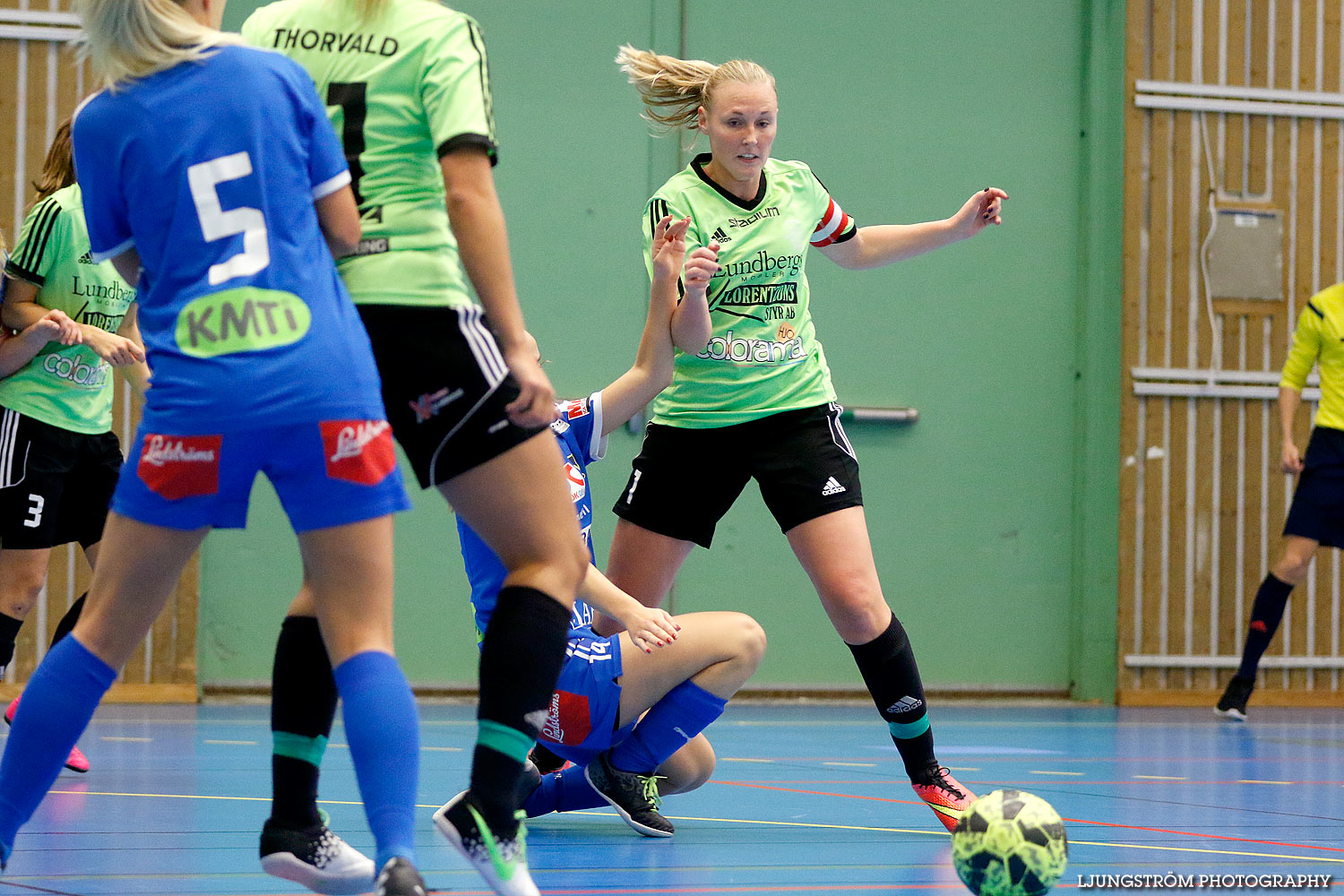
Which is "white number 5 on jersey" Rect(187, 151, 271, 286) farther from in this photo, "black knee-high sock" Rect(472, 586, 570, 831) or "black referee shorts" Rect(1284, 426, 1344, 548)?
"black referee shorts" Rect(1284, 426, 1344, 548)

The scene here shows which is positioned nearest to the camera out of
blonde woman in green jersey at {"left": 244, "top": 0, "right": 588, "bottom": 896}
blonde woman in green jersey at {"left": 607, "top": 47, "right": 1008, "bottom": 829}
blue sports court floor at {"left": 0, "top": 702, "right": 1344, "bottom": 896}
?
blonde woman in green jersey at {"left": 244, "top": 0, "right": 588, "bottom": 896}

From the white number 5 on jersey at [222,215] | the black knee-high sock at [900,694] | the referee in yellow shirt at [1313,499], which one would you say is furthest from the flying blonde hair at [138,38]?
the referee in yellow shirt at [1313,499]

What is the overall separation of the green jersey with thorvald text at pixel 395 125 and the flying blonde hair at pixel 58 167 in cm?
208

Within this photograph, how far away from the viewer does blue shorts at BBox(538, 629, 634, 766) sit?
3.38m

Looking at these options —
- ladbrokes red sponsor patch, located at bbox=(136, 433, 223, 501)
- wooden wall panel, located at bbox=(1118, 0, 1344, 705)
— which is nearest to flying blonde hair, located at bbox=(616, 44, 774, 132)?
ladbrokes red sponsor patch, located at bbox=(136, 433, 223, 501)

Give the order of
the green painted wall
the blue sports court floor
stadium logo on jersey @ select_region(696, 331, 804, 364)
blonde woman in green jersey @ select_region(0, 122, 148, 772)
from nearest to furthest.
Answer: the blue sports court floor → stadium logo on jersey @ select_region(696, 331, 804, 364) → blonde woman in green jersey @ select_region(0, 122, 148, 772) → the green painted wall

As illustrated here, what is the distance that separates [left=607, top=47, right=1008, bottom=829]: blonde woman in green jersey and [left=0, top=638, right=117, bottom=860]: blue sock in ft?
5.67

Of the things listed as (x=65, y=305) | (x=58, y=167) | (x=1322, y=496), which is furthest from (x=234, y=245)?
(x=1322, y=496)

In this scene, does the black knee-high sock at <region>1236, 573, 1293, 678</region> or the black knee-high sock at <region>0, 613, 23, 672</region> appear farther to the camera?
the black knee-high sock at <region>1236, 573, 1293, 678</region>

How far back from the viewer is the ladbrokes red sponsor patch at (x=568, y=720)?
11.1ft

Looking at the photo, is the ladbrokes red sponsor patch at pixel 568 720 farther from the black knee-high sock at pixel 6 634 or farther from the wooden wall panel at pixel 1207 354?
the wooden wall panel at pixel 1207 354

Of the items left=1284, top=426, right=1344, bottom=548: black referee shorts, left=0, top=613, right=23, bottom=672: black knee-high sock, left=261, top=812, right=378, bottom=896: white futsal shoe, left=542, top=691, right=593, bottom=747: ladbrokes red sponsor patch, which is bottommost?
left=1284, top=426, right=1344, bottom=548: black referee shorts

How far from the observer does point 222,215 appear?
2205 millimetres

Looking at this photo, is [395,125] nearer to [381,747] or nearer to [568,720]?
[381,747]
